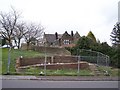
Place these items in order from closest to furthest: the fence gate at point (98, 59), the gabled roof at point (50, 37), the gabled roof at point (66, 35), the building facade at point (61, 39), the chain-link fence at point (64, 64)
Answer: the chain-link fence at point (64, 64) < the fence gate at point (98, 59) < the building facade at point (61, 39) < the gabled roof at point (66, 35) < the gabled roof at point (50, 37)

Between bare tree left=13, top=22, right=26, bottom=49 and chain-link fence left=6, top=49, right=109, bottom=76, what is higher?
bare tree left=13, top=22, right=26, bottom=49

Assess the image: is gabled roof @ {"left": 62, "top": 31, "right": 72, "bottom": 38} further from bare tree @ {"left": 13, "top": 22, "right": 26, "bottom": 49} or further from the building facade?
bare tree @ {"left": 13, "top": 22, "right": 26, "bottom": 49}

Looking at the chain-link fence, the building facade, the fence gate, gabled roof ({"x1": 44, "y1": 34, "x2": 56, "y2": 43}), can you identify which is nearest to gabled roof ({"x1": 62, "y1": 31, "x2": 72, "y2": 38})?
the building facade

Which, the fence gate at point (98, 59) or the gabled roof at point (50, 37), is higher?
the gabled roof at point (50, 37)

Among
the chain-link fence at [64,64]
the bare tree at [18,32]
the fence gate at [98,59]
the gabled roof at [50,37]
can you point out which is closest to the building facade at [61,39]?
the gabled roof at [50,37]

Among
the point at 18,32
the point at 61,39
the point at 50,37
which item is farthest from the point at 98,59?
the point at 50,37

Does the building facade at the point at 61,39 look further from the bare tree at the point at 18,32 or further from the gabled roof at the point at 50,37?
the bare tree at the point at 18,32

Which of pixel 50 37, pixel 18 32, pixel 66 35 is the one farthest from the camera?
pixel 50 37

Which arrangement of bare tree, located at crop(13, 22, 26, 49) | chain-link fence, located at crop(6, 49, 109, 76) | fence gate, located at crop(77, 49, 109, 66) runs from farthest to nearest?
bare tree, located at crop(13, 22, 26, 49)
fence gate, located at crop(77, 49, 109, 66)
chain-link fence, located at crop(6, 49, 109, 76)

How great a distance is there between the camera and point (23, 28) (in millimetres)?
66562

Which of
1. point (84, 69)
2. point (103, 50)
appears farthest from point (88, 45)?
point (84, 69)

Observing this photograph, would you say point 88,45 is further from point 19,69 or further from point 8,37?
point 19,69

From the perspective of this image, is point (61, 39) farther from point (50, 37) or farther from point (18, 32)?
point (18, 32)

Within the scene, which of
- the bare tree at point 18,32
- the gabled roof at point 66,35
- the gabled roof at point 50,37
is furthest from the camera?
the gabled roof at point 50,37
